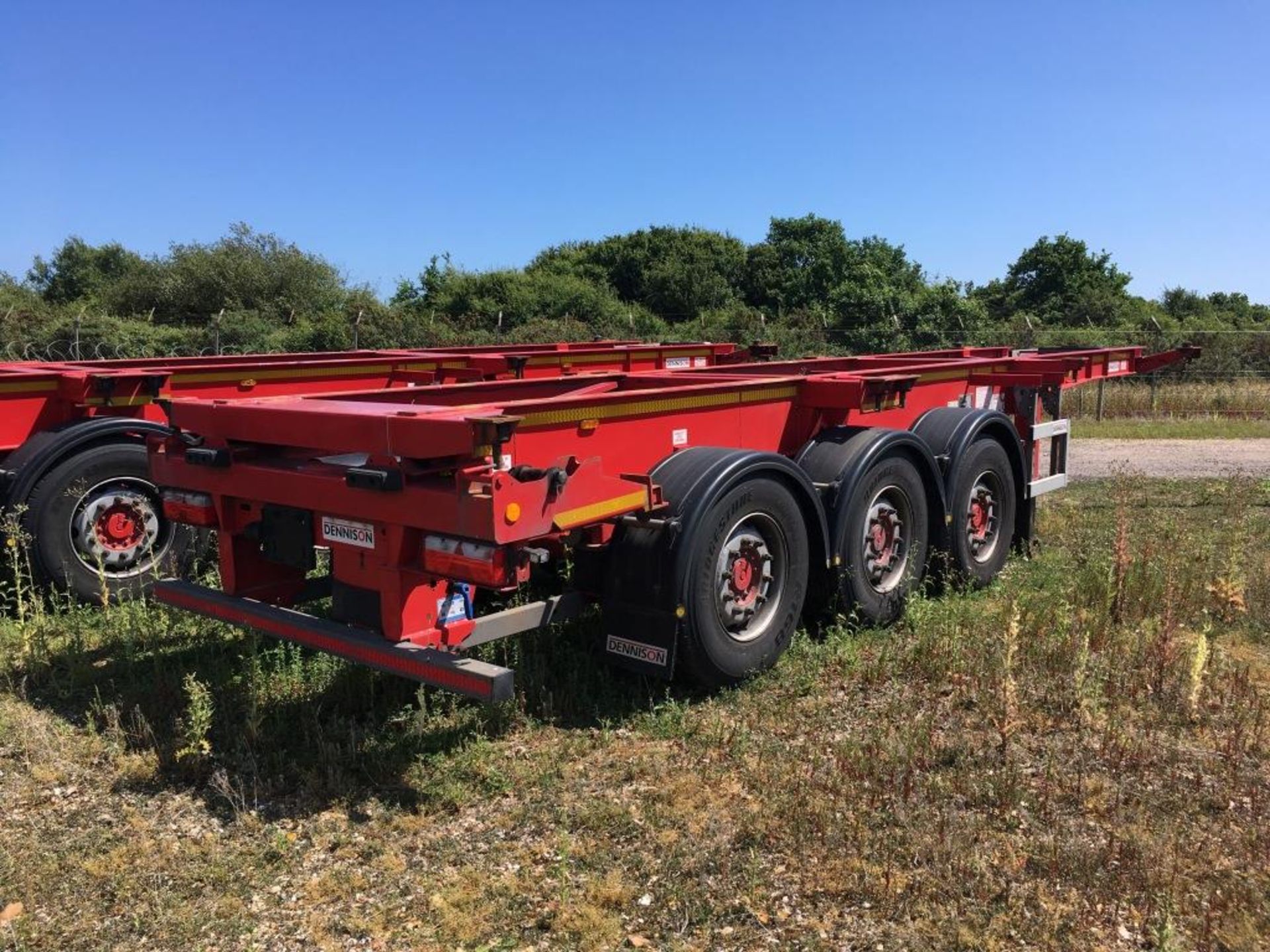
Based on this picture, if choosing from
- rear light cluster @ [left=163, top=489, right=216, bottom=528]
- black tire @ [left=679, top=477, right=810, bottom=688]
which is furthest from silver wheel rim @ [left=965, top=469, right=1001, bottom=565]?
rear light cluster @ [left=163, top=489, right=216, bottom=528]

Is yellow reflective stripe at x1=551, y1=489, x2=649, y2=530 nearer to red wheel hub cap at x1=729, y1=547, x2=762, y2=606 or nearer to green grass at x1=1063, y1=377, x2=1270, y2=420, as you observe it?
red wheel hub cap at x1=729, y1=547, x2=762, y2=606

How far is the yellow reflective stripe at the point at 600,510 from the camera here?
3809 mm

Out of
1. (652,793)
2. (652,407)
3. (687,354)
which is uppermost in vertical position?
(687,354)

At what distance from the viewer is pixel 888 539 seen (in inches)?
224

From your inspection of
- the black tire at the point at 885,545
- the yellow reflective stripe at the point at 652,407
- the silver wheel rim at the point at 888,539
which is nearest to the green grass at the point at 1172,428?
the black tire at the point at 885,545

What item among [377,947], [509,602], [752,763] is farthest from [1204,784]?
[509,602]

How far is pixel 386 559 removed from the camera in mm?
3865

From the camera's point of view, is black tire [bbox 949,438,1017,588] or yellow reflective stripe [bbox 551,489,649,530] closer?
yellow reflective stripe [bbox 551,489,649,530]

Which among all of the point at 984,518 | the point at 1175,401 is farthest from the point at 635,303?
the point at 984,518

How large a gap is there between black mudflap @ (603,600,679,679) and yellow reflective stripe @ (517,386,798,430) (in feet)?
2.79

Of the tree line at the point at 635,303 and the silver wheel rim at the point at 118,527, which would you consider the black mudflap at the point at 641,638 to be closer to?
the silver wheel rim at the point at 118,527

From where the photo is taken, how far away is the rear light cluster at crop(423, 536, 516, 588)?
3586 millimetres

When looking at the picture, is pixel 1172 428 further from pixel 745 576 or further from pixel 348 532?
pixel 348 532

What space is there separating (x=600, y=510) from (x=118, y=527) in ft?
12.8
